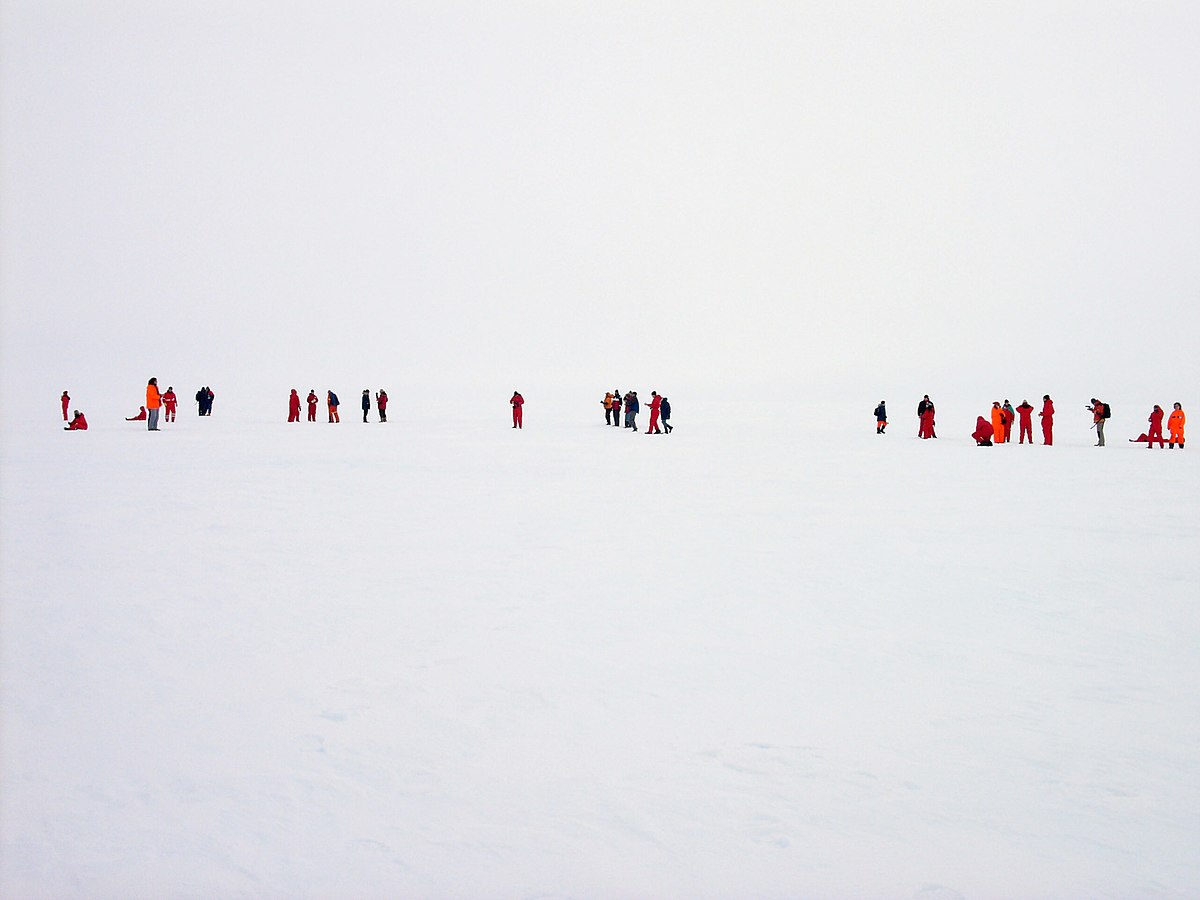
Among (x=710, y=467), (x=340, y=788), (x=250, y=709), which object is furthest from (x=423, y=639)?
(x=710, y=467)

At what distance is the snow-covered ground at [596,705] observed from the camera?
427 centimetres

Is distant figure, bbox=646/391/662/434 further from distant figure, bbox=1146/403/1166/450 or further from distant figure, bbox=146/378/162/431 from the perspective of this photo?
distant figure, bbox=146/378/162/431

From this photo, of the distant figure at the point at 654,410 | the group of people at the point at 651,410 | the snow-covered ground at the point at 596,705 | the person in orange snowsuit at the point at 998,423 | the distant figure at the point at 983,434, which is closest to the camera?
the snow-covered ground at the point at 596,705

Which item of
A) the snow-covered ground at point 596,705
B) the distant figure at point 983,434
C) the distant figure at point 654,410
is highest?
the distant figure at point 654,410

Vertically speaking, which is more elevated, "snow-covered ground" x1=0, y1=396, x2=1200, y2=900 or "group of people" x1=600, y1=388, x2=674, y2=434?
"group of people" x1=600, y1=388, x2=674, y2=434

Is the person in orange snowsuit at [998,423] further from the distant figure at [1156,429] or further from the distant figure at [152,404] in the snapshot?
the distant figure at [152,404]

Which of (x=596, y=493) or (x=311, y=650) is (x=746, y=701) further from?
(x=596, y=493)

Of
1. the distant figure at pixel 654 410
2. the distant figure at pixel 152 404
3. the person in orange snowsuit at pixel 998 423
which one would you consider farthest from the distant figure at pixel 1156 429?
the distant figure at pixel 152 404

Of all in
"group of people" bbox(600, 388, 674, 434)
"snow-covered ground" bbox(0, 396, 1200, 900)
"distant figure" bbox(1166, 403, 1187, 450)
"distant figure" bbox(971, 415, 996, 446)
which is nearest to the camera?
"snow-covered ground" bbox(0, 396, 1200, 900)

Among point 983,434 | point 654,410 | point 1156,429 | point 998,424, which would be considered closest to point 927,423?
point 998,424

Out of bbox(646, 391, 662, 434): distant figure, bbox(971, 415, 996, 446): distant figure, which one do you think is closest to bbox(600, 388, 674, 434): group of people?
bbox(646, 391, 662, 434): distant figure

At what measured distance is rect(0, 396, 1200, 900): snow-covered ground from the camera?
427 cm

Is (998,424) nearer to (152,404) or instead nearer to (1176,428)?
(1176,428)

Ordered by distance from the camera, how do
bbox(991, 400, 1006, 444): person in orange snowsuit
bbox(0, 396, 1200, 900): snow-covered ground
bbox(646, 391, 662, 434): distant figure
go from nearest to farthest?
bbox(0, 396, 1200, 900): snow-covered ground < bbox(991, 400, 1006, 444): person in orange snowsuit < bbox(646, 391, 662, 434): distant figure
